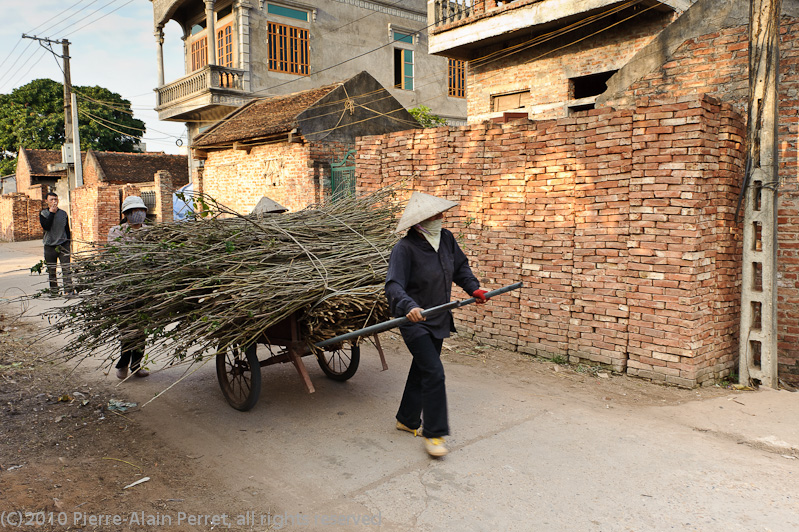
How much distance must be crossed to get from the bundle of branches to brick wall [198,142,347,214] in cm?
692

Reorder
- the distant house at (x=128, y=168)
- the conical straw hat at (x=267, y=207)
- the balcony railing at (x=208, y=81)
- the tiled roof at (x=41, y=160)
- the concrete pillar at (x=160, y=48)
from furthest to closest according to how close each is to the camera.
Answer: the tiled roof at (x=41, y=160) → the distant house at (x=128, y=168) → the concrete pillar at (x=160, y=48) → the balcony railing at (x=208, y=81) → the conical straw hat at (x=267, y=207)

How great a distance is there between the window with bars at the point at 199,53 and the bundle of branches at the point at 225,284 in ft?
65.8

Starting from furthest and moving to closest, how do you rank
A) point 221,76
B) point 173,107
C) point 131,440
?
point 173,107 → point 221,76 → point 131,440

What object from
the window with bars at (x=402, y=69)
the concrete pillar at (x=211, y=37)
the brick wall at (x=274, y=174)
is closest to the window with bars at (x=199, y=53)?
the concrete pillar at (x=211, y=37)

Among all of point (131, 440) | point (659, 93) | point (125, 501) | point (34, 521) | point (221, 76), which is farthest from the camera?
point (221, 76)

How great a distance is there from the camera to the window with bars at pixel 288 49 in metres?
21.6

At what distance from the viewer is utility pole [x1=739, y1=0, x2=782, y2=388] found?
5395 millimetres

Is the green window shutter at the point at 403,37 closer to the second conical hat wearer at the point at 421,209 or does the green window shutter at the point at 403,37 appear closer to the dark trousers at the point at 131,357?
the dark trousers at the point at 131,357

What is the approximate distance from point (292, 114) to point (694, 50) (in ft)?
30.1

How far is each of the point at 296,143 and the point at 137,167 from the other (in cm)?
2006

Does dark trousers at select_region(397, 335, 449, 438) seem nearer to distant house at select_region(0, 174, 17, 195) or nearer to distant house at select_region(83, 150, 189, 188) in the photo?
distant house at select_region(83, 150, 189, 188)

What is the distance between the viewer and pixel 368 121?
14.5 m

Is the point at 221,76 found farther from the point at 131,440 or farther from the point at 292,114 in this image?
the point at 131,440

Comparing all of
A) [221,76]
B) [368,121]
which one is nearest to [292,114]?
[368,121]
